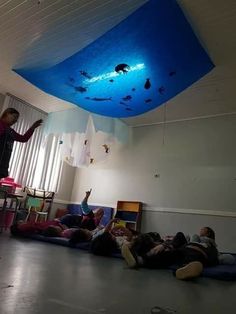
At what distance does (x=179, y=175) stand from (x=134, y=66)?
2.87 metres

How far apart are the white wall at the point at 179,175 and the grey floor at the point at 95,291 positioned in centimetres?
286

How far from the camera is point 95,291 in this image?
143 cm

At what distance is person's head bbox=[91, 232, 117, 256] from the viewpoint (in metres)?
3.15

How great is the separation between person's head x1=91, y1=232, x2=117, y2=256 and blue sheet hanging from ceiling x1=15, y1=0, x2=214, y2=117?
1690 millimetres

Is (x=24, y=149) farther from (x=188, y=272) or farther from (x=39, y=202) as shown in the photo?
(x=188, y=272)

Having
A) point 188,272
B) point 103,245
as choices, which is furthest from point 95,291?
point 103,245

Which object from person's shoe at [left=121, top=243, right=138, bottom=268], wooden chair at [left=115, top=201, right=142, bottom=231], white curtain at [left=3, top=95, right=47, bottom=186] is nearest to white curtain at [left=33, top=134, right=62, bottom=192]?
white curtain at [left=3, top=95, right=47, bottom=186]

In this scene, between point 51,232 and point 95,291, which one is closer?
point 95,291

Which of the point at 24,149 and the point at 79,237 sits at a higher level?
the point at 24,149

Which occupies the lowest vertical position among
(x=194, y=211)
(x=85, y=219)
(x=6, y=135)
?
(x=85, y=219)

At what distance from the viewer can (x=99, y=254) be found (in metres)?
3.17

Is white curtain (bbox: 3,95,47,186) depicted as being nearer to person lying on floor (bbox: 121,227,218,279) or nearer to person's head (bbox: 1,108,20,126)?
person's head (bbox: 1,108,20,126)

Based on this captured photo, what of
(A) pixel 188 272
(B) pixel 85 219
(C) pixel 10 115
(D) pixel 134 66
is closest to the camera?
(A) pixel 188 272

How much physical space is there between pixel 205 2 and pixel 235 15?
39 centimetres
